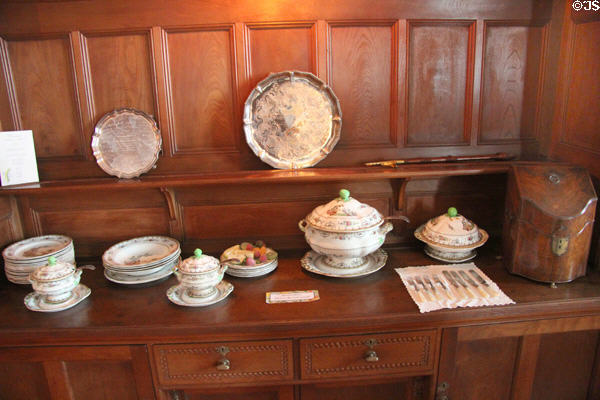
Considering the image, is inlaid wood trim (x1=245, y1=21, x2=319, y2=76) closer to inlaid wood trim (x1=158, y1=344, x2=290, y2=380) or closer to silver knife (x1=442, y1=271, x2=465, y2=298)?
silver knife (x1=442, y1=271, x2=465, y2=298)

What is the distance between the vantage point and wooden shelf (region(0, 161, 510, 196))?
163cm

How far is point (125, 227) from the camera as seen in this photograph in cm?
183

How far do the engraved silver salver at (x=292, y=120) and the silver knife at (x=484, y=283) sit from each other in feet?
2.39

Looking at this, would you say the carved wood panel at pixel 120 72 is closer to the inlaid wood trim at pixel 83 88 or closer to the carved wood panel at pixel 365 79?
the inlaid wood trim at pixel 83 88

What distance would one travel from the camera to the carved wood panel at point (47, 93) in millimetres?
1676

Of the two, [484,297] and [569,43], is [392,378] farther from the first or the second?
[569,43]

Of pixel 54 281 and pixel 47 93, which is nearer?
pixel 54 281

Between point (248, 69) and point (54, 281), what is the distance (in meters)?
1.04

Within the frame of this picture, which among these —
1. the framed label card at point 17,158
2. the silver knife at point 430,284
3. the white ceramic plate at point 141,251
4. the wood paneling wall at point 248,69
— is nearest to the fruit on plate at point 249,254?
the white ceramic plate at point 141,251

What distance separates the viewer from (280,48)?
1695 mm

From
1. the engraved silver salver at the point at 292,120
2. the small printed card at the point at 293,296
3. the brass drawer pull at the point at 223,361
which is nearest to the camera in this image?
the brass drawer pull at the point at 223,361

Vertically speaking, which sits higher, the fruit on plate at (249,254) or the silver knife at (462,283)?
the fruit on plate at (249,254)

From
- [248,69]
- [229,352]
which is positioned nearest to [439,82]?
[248,69]

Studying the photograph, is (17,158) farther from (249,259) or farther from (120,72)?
(249,259)
